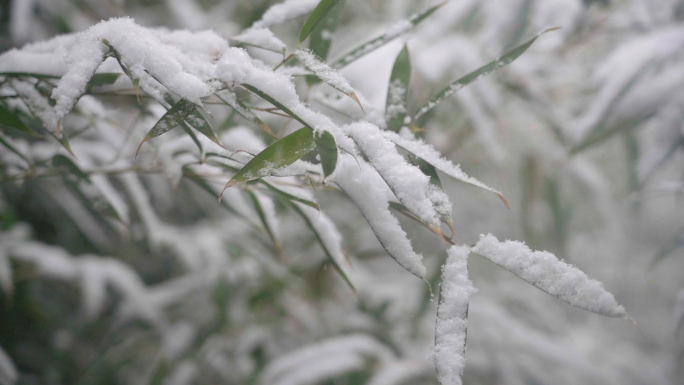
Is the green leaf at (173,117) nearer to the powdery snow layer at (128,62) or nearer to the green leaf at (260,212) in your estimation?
the powdery snow layer at (128,62)

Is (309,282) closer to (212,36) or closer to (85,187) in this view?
(85,187)

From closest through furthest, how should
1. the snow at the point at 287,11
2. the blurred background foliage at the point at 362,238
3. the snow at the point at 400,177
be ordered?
the snow at the point at 400,177 → the snow at the point at 287,11 → the blurred background foliage at the point at 362,238

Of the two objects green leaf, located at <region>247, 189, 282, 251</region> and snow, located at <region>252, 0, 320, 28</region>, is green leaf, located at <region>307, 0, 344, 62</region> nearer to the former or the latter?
snow, located at <region>252, 0, 320, 28</region>

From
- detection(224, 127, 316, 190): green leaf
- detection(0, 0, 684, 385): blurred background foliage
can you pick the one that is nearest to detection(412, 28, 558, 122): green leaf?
detection(224, 127, 316, 190): green leaf

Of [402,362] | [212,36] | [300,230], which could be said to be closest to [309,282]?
[300,230]

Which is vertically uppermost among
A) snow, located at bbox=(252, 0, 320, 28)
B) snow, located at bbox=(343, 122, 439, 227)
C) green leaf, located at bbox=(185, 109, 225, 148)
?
snow, located at bbox=(252, 0, 320, 28)

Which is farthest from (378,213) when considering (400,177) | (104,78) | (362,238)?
(362,238)

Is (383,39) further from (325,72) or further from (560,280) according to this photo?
(560,280)

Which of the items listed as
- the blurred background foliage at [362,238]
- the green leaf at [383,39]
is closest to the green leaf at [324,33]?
the green leaf at [383,39]
